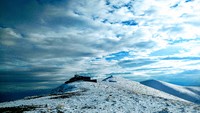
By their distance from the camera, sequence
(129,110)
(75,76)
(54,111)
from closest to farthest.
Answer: (54,111) < (129,110) < (75,76)

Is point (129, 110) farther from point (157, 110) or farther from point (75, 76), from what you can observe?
point (75, 76)

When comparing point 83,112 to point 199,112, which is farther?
point 199,112

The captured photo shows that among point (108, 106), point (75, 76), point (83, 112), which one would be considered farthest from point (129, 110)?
point (75, 76)

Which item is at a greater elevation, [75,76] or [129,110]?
[75,76]

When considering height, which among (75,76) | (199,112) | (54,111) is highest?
(75,76)

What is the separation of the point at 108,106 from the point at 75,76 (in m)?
55.4

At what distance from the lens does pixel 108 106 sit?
3114cm

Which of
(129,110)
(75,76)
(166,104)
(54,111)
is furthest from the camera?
(75,76)

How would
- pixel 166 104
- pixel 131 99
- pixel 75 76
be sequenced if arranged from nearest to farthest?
pixel 166 104, pixel 131 99, pixel 75 76

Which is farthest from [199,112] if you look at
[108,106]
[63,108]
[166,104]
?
[63,108]

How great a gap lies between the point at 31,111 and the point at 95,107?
8.06 m

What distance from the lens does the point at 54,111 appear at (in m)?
26.5

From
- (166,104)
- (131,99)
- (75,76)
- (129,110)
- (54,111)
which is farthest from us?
(75,76)

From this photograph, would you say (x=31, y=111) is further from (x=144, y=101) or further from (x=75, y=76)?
(x=75, y=76)
